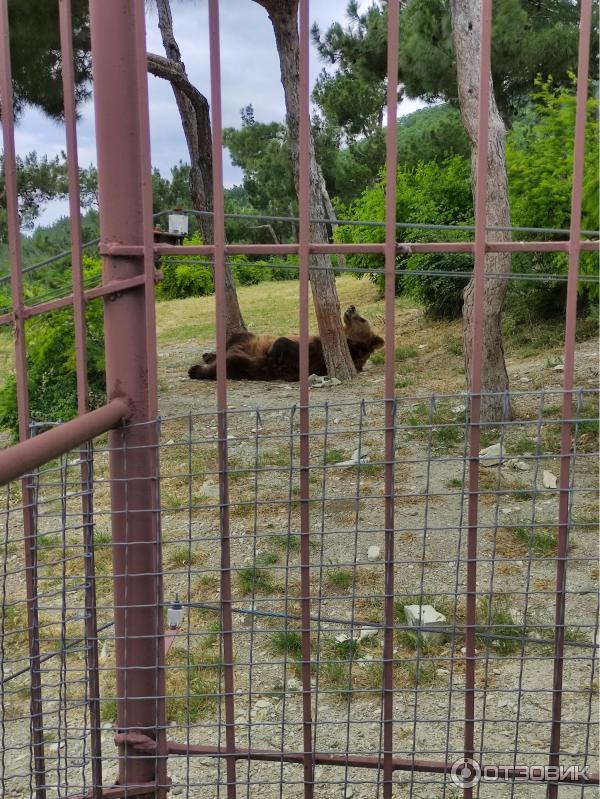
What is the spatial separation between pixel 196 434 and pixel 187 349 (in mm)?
4832

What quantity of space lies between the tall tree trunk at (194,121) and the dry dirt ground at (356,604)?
12.0 ft

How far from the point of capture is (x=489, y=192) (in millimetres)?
7398

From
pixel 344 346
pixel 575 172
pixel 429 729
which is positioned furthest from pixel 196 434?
pixel 575 172

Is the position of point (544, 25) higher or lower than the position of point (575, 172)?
higher

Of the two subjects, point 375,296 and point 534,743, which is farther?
point 375,296

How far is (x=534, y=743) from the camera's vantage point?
3.09m

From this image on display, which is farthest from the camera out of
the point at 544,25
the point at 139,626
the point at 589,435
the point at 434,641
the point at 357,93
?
the point at 357,93

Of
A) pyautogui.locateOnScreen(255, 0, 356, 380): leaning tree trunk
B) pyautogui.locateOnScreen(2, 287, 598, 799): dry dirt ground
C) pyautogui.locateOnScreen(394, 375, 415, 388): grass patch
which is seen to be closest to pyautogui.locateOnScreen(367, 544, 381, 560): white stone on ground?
pyautogui.locateOnScreen(2, 287, 598, 799): dry dirt ground

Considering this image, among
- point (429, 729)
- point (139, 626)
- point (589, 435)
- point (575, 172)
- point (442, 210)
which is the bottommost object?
point (429, 729)

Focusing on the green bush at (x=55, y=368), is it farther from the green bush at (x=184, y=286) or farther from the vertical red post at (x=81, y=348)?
the green bush at (x=184, y=286)

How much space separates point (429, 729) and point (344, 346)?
7.09m

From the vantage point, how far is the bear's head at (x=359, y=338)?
34.9ft

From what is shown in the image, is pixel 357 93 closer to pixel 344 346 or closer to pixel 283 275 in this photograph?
pixel 283 275

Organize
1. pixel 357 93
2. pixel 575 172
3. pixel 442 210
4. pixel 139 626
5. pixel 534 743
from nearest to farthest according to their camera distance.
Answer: pixel 575 172, pixel 139 626, pixel 534 743, pixel 442 210, pixel 357 93
